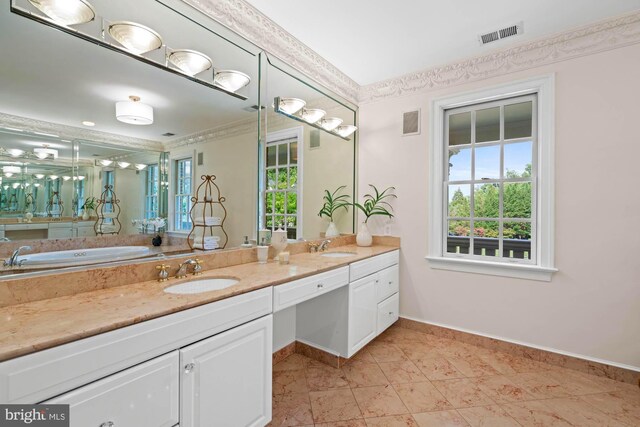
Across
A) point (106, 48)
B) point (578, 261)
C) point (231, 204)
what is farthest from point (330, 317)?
point (106, 48)

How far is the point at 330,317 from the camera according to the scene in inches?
90.3

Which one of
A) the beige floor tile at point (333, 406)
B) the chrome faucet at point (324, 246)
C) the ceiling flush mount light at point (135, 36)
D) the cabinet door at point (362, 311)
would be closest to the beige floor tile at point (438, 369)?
the cabinet door at point (362, 311)

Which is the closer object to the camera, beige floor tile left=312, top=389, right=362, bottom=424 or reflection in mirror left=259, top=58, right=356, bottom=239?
beige floor tile left=312, top=389, right=362, bottom=424

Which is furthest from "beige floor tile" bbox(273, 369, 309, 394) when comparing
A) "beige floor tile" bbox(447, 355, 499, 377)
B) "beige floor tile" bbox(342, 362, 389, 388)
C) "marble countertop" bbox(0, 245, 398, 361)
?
"beige floor tile" bbox(447, 355, 499, 377)

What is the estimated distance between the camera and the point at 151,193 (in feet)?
5.35

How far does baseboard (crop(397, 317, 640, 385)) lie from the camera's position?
211 centimetres

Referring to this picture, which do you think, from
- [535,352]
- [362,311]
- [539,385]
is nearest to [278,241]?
[362,311]

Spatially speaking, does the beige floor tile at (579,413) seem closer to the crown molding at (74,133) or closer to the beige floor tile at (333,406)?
the beige floor tile at (333,406)

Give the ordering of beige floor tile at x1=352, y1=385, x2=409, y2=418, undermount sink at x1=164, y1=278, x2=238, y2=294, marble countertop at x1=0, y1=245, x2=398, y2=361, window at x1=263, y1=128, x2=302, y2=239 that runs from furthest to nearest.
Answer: window at x1=263, y1=128, x2=302, y2=239 → beige floor tile at x1=352, y1=385, x2=409, y2=418 → undermount sink at x1=164, y1=278, x2=238, y2=294 → marble countertop at x1=0, y1=245, x2=398, y2=361

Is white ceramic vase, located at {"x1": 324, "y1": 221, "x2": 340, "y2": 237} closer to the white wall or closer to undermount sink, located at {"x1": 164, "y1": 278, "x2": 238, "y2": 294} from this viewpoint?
the white wall

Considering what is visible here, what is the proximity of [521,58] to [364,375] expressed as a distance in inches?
112

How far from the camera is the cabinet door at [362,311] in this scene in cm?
224

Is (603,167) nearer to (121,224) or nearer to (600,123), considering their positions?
(600,123)

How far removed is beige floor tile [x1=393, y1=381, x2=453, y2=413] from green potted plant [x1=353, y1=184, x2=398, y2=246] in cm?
135
